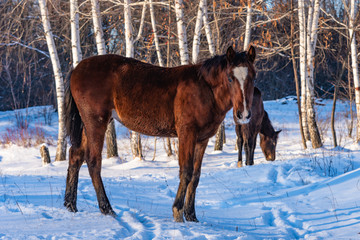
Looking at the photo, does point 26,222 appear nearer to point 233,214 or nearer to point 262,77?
point 233,214

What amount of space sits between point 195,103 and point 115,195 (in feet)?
7.31

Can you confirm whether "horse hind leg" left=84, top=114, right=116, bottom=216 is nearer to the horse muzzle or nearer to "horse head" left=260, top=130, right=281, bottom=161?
the horse muzzle

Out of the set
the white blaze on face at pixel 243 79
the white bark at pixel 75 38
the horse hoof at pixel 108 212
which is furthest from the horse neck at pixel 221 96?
the white bark at pixel 75 38

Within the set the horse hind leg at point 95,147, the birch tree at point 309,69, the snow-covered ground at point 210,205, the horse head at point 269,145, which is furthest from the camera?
the birch tree at point 309,69

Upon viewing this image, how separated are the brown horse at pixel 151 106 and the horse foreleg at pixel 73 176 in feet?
0.04

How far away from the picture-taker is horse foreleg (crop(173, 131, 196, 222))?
4.46 metres

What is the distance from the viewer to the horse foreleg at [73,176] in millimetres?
4832

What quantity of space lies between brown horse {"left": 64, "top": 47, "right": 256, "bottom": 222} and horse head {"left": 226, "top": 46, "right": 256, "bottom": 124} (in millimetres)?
56

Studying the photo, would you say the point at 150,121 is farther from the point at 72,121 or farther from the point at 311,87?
the point at 311,87

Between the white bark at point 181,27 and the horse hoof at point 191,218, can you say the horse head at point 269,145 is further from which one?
the horse hoof at point 191,218

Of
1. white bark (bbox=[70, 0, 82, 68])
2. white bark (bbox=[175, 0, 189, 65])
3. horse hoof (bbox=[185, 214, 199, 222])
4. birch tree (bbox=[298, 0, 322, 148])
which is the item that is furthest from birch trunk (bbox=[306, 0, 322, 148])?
horse hoof (bbox=[185, 214, 199, 222])

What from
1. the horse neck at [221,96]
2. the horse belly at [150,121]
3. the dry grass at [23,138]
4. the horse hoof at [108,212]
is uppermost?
the horse neck at [221,96]

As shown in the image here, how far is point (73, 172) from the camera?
498cm

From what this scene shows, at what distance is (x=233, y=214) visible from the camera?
527 centimetres
